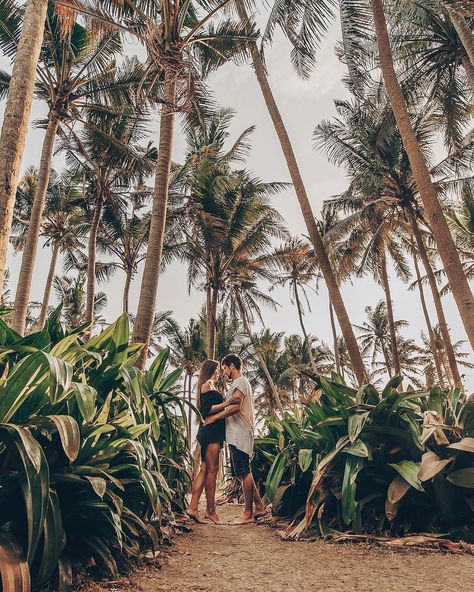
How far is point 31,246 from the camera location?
28.8ft

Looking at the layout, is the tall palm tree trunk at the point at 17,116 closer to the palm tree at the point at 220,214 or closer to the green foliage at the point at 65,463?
the green foliage at the point at 65,463

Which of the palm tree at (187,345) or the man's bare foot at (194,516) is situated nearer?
the man's bare foot at (194,516)

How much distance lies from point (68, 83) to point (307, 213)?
6.71 metres

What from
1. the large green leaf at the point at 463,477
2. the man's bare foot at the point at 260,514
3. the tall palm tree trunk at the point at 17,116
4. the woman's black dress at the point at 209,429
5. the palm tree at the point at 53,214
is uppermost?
the palm tree at the point at 53,214

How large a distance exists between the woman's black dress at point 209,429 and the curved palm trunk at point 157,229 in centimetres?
96

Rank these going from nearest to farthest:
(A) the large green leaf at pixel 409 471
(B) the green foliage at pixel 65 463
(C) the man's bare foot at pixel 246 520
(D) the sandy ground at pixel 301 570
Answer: (B) the green foliage at pixel 65 463 → (D) the sandy ground at pixel 301 570 → (A) the large green leaf at pixel 409 471 → (C) the man's bare foot at pixel 246 520

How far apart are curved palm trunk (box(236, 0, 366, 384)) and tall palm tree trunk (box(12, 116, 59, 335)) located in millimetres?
4946

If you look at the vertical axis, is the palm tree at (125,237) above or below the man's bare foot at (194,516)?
above

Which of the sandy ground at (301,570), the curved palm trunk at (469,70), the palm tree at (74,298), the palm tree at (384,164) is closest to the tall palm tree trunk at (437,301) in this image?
the palm tree at (384,164)

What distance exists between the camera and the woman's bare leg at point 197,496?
156 inches

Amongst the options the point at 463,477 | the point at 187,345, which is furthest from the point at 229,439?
the point at 187,345

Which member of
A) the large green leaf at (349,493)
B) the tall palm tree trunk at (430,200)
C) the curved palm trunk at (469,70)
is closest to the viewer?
the large green leaf at (349,493)

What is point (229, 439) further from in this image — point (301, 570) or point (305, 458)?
point (301, 570)

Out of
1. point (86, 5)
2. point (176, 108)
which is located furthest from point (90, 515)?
point (86, 5)
